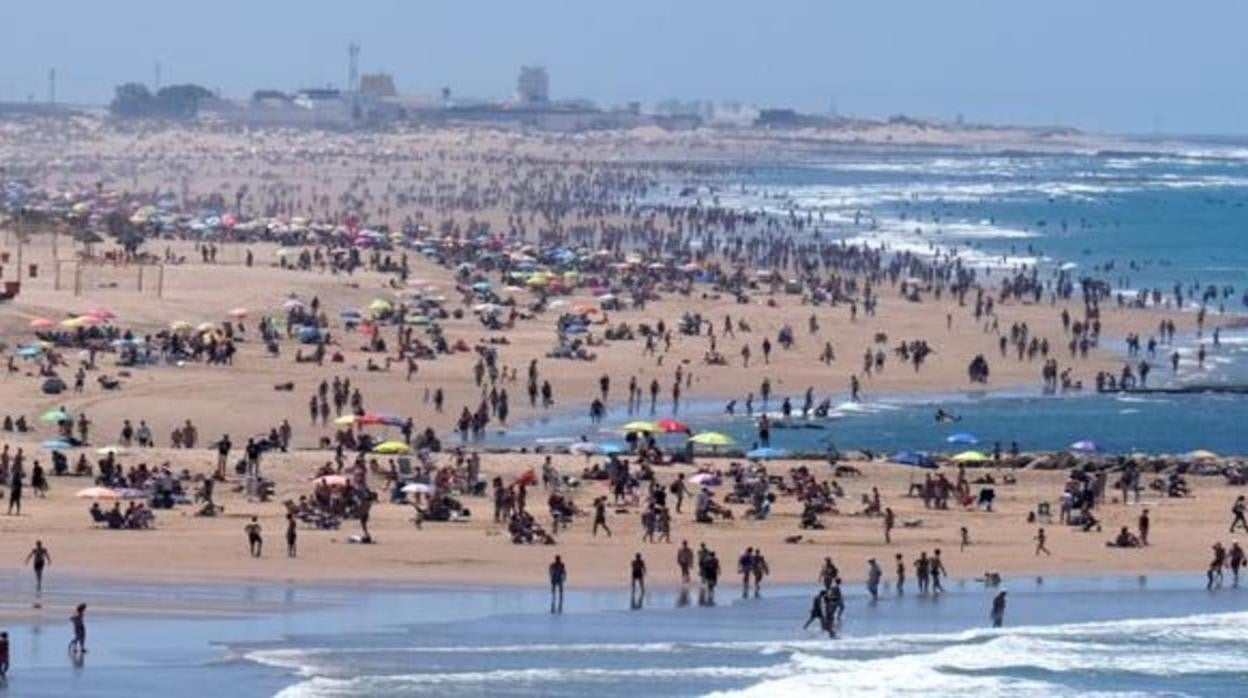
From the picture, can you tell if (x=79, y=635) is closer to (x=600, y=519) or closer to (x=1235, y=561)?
(x=600, y=519)

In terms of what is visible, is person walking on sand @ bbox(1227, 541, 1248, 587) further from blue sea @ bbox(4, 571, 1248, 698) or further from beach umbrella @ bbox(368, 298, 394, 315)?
beach umbrella @ bbox(368, 298, 394, 315)

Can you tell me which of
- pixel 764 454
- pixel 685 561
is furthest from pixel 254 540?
pixel 764 454

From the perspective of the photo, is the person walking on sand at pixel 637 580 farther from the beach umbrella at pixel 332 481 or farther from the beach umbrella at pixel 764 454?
the beach umbrella at pixel 764 454

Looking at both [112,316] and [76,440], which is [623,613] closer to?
[76,440]

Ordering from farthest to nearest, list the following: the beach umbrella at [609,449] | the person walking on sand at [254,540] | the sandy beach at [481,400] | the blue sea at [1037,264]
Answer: the blue sea at [1037,264], the beach umbrella at [609,449], the sandy beach at [481,400], the person walking on sand at [254,540]

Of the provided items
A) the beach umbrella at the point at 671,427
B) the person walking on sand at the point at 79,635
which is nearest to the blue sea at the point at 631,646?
the person walking on sand at the point at 79,635

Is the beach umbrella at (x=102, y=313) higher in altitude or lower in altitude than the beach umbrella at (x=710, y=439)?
higher

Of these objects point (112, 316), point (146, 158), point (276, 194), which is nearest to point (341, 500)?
point (112, 316)

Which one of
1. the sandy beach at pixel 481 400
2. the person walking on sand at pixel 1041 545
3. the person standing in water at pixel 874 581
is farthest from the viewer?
the person walking on sand at pixel 1041 545
